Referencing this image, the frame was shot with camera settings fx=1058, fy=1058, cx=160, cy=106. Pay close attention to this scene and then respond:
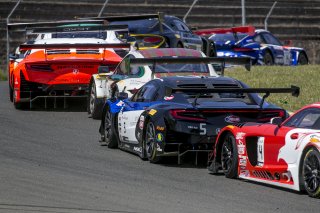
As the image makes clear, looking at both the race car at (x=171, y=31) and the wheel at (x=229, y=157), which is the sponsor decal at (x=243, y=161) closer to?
the wheel at (x=229, y=157)

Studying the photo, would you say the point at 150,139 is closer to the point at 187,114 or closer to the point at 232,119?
the point at 187,114

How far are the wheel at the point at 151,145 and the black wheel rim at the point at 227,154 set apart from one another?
115 cm

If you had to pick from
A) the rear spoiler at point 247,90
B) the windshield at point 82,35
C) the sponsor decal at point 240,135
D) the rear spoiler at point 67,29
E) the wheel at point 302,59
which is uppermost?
the rear spoiler at point 67,29

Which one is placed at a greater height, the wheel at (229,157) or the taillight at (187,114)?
the taillight at (187,114)

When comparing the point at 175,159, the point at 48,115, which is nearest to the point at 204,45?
the point at 48,115

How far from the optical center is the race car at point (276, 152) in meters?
10.1

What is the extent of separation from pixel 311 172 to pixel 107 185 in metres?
2.13

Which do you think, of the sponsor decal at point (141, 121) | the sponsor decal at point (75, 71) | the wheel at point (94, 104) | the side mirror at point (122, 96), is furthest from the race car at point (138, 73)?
the sponsor decal at point (141, 121)

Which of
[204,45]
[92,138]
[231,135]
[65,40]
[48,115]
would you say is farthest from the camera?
[204,45]

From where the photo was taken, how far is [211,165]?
473 inches

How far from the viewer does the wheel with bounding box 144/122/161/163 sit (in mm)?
12805

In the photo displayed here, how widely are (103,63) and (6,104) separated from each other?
286cm

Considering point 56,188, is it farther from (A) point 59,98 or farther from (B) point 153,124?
(A) point 59,98

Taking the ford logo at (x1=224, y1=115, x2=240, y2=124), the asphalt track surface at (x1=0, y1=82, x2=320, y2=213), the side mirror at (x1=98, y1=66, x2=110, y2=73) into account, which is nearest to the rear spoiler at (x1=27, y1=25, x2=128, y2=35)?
the side mirror at (x1=98, y1=66, x2=110, y2=73)
